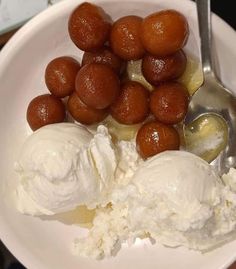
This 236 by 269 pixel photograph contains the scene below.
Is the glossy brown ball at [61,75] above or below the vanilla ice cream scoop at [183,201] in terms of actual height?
above

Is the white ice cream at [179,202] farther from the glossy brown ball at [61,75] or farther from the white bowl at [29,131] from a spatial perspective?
the glossy brown ball at [61,75]

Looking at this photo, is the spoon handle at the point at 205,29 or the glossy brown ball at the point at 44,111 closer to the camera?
the spoon handle at the point at 205,29

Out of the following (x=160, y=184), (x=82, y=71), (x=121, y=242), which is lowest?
(x=121, y=242)

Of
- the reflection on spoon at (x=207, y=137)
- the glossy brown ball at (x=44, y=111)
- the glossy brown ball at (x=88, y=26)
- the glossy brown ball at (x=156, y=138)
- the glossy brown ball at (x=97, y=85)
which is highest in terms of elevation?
the glossy brown ball at (x=88, y=26)

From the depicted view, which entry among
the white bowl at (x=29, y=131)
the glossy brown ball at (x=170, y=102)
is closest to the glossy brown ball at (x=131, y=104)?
the glossy brown ball at (x=170, y=102)

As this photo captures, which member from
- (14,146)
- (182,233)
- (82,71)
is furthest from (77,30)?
(182,233)

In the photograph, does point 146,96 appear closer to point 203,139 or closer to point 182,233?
point 203,139

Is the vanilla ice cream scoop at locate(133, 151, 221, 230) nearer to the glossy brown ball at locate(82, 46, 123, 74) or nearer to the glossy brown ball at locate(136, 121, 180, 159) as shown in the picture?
the glossy brown ball at locate(136, 121, 180, 159)
